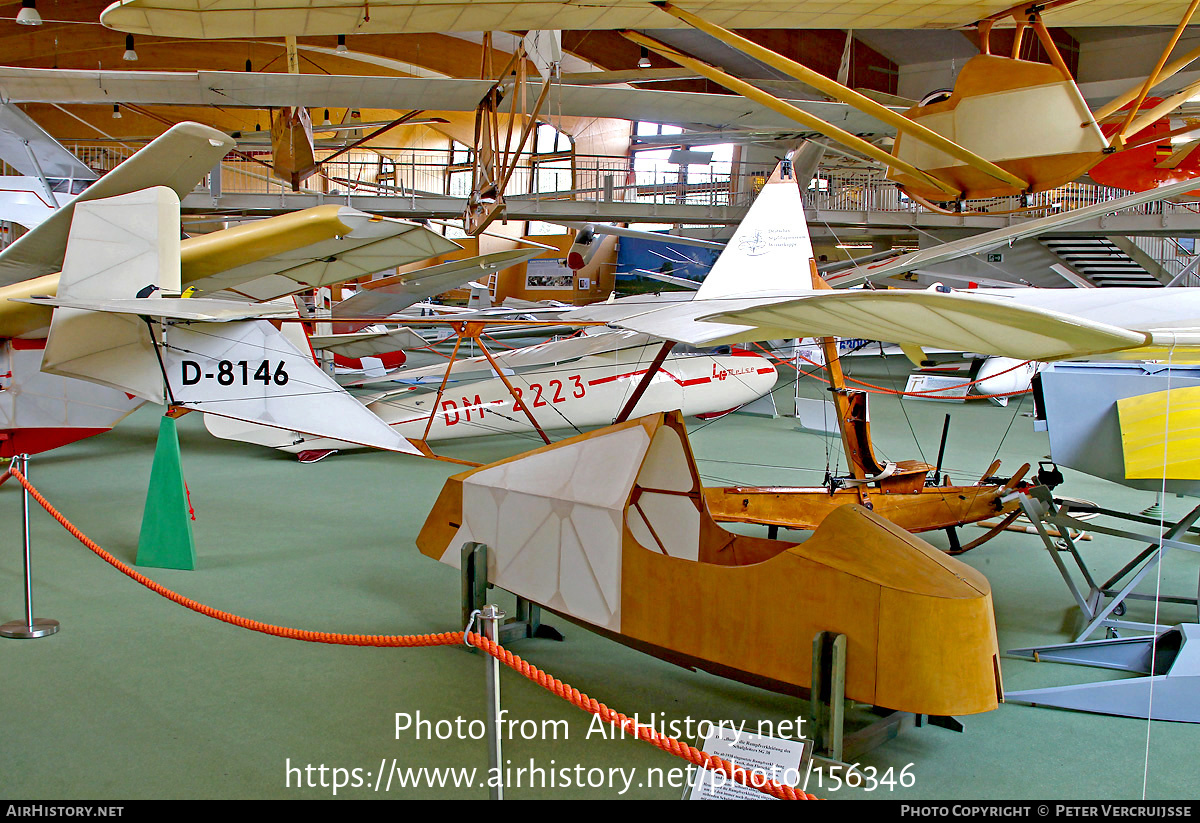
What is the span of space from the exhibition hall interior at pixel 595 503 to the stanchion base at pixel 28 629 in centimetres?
8

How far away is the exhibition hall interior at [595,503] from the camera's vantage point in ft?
9.50

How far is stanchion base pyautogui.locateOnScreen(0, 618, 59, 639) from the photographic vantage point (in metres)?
4.23

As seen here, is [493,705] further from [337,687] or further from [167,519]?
[167,519]

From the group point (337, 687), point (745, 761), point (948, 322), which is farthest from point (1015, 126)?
point (337, 687)

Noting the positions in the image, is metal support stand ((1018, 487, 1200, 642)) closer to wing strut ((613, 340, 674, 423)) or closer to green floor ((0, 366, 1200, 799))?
green floor ((0, 366, 1200, 799))

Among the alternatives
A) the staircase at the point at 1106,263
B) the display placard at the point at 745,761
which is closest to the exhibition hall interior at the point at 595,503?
the display placard at the point at 745,761

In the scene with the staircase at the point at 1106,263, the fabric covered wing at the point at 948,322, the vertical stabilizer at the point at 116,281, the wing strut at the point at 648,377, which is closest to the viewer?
the fabric covered wing at the point at 948,322

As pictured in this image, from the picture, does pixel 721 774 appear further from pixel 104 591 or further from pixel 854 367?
pixel 854 367

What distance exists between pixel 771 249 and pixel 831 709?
427 centimetres

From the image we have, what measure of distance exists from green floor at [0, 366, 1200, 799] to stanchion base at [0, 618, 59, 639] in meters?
0.06

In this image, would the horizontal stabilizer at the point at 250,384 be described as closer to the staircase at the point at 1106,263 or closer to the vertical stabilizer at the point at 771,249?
the vertical stabilizer at the point at 771,249

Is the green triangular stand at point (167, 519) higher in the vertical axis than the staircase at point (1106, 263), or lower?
lower

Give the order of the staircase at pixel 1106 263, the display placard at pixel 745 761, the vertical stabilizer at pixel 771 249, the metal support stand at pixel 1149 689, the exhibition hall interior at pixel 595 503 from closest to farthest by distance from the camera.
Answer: the display placard at pixel 745 761 < the exhibition hall interior at pixel 595 503 < the metal support stand at pixel 1149 689 < the vertical stabilizer at pixel 771 249 < the staircase at pixel 1106 263

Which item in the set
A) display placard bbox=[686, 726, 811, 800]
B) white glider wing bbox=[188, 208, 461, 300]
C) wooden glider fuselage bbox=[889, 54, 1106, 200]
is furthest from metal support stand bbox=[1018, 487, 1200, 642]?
white glider wing bbox=[188, 208, 461, 300]
